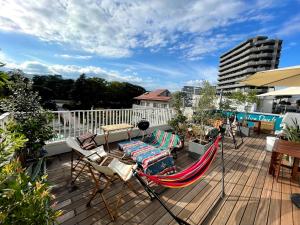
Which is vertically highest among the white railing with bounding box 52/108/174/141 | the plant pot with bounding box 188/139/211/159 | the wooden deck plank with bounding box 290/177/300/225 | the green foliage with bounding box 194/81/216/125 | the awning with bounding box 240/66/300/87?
the awning with bounding box 240/66/300/87

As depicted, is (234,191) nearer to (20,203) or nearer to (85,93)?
(20,203)

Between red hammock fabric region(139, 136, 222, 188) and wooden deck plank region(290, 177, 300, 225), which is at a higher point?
red hammock fabric region(139, 136, 222, 188)

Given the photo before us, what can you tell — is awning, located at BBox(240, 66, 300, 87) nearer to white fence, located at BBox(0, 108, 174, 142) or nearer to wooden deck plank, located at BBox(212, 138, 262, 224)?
wooden deck plank, located at BBox(212, 138, 262, 224)

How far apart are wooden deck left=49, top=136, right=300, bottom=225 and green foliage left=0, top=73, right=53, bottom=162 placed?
69cm

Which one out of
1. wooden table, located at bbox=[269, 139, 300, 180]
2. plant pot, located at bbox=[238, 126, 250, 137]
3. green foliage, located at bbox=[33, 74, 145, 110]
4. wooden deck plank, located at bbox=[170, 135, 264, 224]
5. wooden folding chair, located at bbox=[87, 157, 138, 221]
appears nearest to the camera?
wooden folding chair, located at bbox=[87, 157, 138, 221]

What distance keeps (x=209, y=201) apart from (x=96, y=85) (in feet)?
152

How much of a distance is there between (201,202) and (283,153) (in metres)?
2.02

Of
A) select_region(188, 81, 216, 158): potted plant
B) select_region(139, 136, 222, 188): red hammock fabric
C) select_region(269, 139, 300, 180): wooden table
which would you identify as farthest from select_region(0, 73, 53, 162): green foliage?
select_region(269, 139, 300, 180): wooden table

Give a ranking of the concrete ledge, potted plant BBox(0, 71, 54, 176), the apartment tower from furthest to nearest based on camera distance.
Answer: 1. the apartment tower
2. the concrete ledge
3. potted plant BBox(0, 71, 54, 176)

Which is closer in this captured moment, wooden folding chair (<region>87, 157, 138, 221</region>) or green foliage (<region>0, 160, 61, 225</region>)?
green foliage (<region>0, 160, 61, 225</region>)

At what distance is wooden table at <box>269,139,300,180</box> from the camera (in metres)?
3.18

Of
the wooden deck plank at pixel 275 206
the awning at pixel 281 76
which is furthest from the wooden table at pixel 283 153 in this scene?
the awning at pixel 281 76

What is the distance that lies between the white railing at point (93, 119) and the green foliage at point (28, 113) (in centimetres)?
62

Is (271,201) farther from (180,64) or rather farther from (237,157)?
(180,64)
